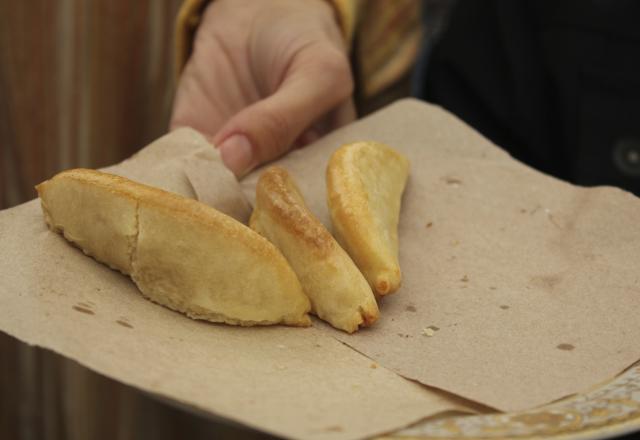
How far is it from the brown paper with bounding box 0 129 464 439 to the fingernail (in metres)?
0.22

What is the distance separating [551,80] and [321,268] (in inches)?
25.5

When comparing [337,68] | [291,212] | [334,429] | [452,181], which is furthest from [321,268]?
[337,68]

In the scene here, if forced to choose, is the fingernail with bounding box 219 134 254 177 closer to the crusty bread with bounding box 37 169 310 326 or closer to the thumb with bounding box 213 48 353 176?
the thumb with bounding box 213 48 353 176

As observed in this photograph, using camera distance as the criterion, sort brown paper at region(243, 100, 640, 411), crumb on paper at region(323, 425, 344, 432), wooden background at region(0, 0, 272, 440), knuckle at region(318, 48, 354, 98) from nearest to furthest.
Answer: crumb on paper at region(323, 425, 344, 432) → brown paper at region(243, 100, 640, 411) → knuckle at region(318, 48, 354, 98) → wooden background at region(0, 0, 272, 440)

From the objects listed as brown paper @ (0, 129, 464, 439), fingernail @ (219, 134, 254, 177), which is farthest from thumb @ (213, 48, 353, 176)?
brown paper @ (0, 129, 464, 439)

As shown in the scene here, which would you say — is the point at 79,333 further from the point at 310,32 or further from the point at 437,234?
the point at 310,32

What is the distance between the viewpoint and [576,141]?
44.3 inches

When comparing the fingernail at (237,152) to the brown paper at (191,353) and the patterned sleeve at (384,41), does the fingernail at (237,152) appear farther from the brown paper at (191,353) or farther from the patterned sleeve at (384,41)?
the patterned sleeve at (384,41)

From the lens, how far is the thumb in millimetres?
845

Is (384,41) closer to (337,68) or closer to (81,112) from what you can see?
(337,68)

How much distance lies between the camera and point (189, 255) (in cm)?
61

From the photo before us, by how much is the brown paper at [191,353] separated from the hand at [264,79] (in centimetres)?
26

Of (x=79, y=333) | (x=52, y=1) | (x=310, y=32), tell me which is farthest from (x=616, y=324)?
(x=52, y=1)

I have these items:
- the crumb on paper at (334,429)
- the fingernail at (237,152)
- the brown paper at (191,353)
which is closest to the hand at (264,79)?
the fingernail at (237,152)
